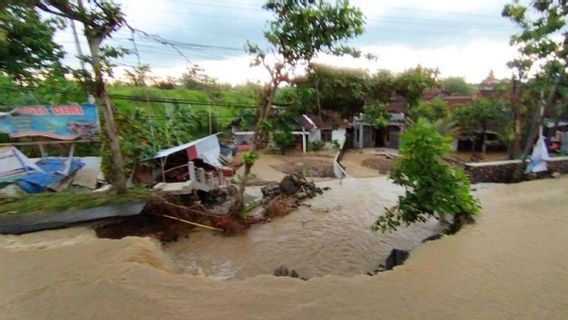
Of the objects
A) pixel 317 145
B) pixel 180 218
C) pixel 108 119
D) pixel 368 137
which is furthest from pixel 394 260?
pixel 368 137

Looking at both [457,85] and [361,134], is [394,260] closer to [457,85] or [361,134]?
Answer: [361,134]

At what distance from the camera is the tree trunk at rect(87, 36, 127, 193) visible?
8617 millimetres

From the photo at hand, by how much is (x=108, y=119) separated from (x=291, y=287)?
6860 millimetres

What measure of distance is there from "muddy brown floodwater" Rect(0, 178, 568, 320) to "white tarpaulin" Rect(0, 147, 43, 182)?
3087mm

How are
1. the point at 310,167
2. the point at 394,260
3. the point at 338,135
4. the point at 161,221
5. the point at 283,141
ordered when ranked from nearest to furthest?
the point at 394,260 → the point at 161,221 → the point at 310,167 → the point at 283,141 → the point at 338,135

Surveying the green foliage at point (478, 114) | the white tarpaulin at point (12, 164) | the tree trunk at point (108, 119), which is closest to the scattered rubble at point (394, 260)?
the tree trunk at point (108, 119)

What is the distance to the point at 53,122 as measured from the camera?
10328mm

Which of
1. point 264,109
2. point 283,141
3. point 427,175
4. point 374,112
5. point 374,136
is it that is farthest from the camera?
point 374,136

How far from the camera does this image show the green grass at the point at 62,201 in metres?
8.95

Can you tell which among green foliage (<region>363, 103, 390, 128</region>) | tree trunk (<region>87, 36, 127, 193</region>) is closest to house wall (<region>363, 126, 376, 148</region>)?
green foliage (<region>363, 103, 390, 128</region>)

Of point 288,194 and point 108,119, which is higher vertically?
point 108,119

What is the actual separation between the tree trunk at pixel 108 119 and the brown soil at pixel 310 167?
13763mm

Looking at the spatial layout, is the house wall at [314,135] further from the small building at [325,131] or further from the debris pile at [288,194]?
the debris pile at [288,194]

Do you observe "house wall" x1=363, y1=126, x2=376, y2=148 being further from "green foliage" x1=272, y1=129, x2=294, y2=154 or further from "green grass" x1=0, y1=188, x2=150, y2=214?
"green grass" x1=0, y1=188, x2=150, y2=214
